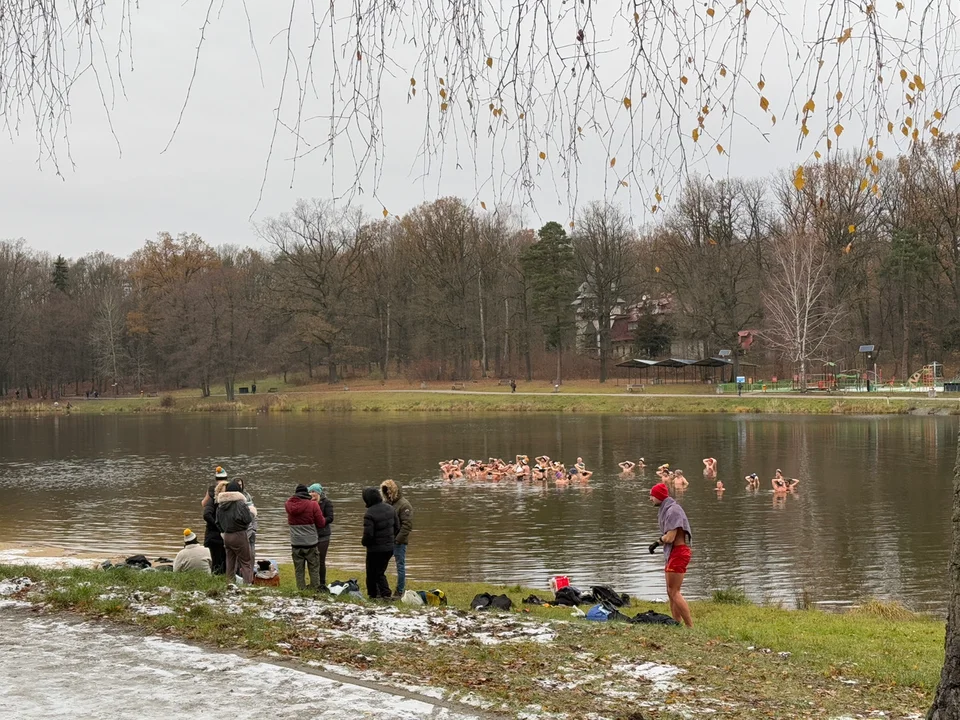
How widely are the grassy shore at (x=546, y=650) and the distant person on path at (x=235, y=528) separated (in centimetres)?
149

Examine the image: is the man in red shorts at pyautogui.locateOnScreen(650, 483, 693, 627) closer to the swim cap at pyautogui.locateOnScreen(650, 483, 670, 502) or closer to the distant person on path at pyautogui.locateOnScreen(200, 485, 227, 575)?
the swim cap at pyautogui.locateOnScreen(650, 483, 670, 502)

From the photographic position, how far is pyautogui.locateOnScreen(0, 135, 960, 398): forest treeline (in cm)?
6041

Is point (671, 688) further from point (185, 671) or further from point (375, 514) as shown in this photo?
point (375, 514)

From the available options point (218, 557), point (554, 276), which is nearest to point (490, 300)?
point (554, 276)

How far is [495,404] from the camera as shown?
5850 centimetres

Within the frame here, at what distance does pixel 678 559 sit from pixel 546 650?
2.94 meters

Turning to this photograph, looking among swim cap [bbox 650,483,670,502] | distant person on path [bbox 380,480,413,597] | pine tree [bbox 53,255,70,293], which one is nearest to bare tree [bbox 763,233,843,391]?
distant person on path [bbox 380,480,413,597]

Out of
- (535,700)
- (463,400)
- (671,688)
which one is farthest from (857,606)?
(463,400)

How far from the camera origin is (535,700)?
19.6ft

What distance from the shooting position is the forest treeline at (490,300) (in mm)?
60406

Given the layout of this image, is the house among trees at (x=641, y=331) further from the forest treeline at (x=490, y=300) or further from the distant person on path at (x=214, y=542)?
the distant person on path at (x=214, y=542)

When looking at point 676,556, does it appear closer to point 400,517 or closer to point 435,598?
point 435,598

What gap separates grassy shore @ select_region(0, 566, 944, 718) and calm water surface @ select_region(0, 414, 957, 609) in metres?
5.96

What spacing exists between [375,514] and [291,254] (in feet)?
227
